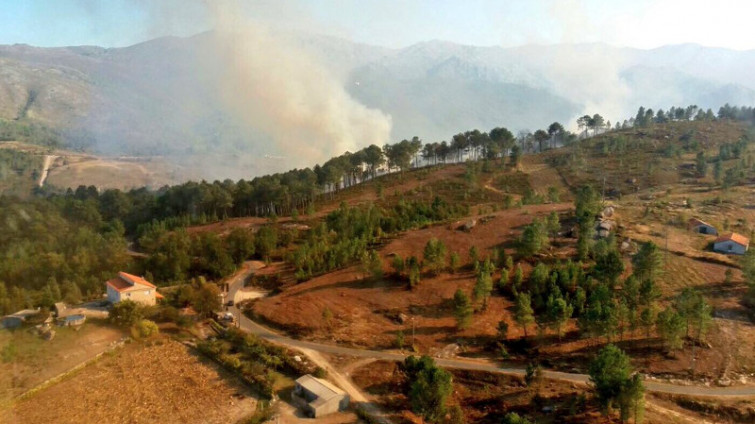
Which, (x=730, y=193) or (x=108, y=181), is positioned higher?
(x=108, y=181)

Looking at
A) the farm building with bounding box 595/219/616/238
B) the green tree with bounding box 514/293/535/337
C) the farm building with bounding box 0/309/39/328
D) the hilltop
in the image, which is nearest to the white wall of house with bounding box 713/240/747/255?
the hilltop

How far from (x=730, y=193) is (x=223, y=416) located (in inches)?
2226

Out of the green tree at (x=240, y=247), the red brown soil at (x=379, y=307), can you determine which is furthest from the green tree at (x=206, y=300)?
the green tree at (x=240, y=247)

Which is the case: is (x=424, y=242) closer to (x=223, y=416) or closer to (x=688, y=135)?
(x=223, y=416)

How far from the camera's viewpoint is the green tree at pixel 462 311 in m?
27.7

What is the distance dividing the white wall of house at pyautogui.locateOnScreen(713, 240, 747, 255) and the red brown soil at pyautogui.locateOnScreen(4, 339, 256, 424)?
35.1m

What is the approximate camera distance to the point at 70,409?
69.1 ft

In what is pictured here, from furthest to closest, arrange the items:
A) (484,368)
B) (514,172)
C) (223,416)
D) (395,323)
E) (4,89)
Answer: (4,89)
(514,172)
(395,323)
(484,368)
(223,416)

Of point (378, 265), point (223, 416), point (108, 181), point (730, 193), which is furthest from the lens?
point (108, 181)

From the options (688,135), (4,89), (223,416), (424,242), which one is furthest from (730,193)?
(4,89)

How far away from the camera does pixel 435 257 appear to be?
1362 inches

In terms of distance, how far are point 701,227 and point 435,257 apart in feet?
80.2

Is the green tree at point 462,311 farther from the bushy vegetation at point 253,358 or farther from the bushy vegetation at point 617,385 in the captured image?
the bushy vegetation at point 253,358

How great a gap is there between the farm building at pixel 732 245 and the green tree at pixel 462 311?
74.4 feet
